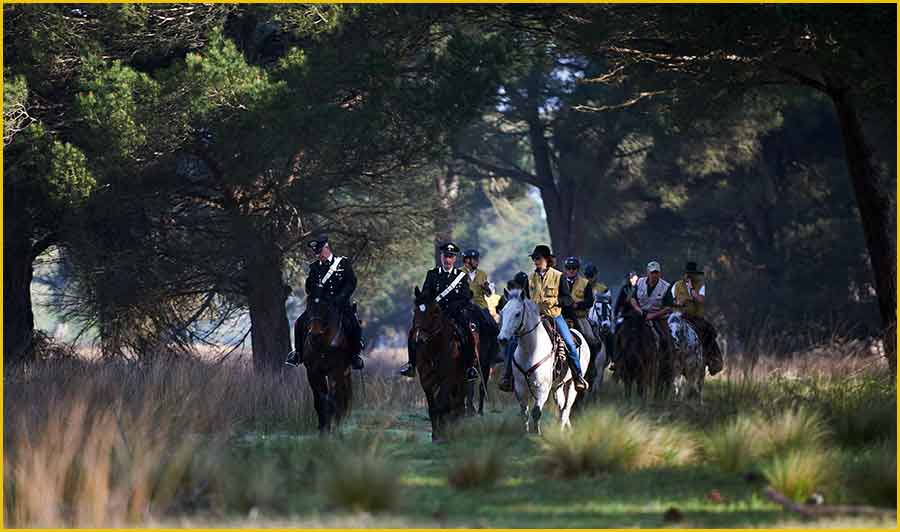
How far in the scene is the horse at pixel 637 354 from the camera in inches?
756

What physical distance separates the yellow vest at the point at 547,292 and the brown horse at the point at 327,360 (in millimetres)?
2342

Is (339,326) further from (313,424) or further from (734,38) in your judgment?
(734,38)

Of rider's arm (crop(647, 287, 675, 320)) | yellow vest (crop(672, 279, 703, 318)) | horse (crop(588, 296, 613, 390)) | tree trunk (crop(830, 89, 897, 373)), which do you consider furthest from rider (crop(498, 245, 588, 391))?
tree trunk (crop(830, 89, 897, 373))

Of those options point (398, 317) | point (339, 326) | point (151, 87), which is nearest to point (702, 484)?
point (339, 326)

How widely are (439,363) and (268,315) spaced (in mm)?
12116

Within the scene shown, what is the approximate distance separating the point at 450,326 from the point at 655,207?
2945 cm

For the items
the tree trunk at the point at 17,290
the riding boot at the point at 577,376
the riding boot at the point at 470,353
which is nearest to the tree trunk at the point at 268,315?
the tree trunk at the point at 17,290

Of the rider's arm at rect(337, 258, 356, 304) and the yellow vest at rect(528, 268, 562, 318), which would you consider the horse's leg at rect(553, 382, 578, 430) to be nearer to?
the yellow vest at rect(528, 268, 562, 318)

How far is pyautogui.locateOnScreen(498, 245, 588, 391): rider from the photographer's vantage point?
16.9 metres

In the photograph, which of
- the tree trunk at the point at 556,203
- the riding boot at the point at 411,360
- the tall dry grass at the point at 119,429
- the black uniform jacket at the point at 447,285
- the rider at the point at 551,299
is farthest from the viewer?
the tree trunk at the point at 556,203

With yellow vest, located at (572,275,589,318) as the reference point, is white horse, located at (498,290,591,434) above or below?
below

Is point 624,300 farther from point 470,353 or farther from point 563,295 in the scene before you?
point 470,353

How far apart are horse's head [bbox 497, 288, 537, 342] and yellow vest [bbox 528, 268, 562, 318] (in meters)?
0.49

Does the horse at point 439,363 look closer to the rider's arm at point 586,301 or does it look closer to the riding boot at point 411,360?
the riding boot at point 411,360
